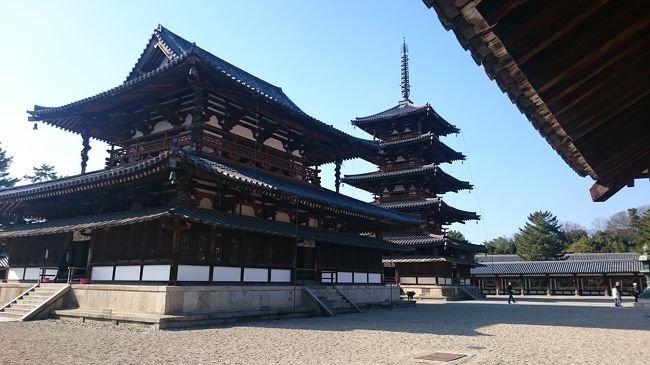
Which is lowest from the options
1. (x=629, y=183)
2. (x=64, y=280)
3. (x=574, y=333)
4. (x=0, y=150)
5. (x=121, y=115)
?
(x=574, y=333)

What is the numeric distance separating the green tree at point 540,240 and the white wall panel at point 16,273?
220 feet

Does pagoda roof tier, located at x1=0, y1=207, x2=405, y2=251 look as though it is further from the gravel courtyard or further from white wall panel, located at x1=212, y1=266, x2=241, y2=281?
the gravel courtyard

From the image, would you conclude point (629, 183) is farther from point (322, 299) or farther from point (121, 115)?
point (121, 115)

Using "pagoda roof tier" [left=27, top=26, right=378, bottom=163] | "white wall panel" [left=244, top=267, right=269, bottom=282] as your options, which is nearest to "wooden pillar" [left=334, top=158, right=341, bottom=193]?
"pagoda roof tier" [left=27, top=26, right=378, bottom=163]

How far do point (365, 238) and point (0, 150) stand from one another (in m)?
50.3

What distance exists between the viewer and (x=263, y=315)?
1742 centimetres

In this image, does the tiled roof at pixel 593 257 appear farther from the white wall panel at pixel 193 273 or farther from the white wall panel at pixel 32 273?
the white wall panel at pixel 32 273

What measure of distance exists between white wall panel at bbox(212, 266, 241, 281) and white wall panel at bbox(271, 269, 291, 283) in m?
2.09

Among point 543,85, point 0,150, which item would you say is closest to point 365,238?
point 543,85

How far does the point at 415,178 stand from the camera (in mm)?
42781

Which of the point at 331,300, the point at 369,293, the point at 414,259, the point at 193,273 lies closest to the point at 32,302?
the point at 193,273

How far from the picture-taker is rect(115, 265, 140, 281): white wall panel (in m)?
16.9

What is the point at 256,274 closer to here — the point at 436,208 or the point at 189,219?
the point at 189,219

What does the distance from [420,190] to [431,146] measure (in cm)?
441
